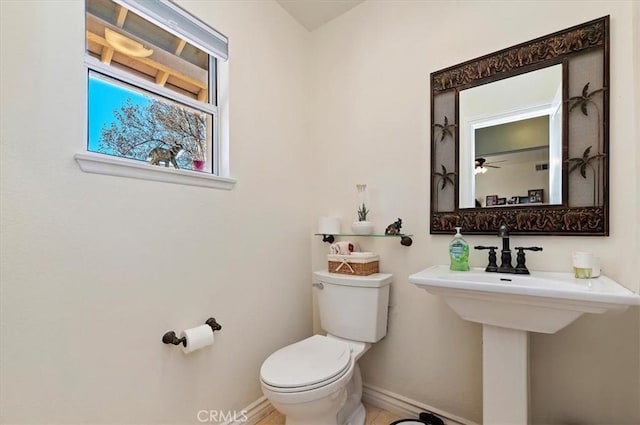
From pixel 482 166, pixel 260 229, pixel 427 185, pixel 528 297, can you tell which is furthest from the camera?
pixel 260 229

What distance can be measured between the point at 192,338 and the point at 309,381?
0.54 meters

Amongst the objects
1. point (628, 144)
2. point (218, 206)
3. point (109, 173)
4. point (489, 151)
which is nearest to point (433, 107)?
point (489, 151)

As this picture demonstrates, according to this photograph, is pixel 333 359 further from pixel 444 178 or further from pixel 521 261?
pixel 444 178

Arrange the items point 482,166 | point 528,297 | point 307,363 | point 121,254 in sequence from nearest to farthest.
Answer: point 528,297 < point 121,254 < point 307,363 < point 482,166

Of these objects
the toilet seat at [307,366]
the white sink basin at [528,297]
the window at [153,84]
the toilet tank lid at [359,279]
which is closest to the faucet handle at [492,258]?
the white sink basin at [528,297]

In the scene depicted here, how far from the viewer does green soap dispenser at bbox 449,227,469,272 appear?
1.42 meters

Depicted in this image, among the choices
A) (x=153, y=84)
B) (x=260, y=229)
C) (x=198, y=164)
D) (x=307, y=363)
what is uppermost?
(x=153, y=84)

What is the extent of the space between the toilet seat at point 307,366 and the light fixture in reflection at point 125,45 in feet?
5.16

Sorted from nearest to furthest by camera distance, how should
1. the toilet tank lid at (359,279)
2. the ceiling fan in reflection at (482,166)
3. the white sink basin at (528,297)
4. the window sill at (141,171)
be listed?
the white sink basin at (528,297)
the window sill at (141,171)
the ceiling fan in reflection at (482,166)
the toilet tank lid at (359,279)

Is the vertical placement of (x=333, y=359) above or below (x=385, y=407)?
above

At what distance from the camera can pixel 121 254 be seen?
1.16 m

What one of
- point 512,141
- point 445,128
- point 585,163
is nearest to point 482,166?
point 512,141

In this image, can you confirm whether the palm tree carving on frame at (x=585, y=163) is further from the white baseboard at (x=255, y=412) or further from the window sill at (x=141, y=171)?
the white baseboard at (x=255, y=412)

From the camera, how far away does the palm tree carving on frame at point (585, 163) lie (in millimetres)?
1225
